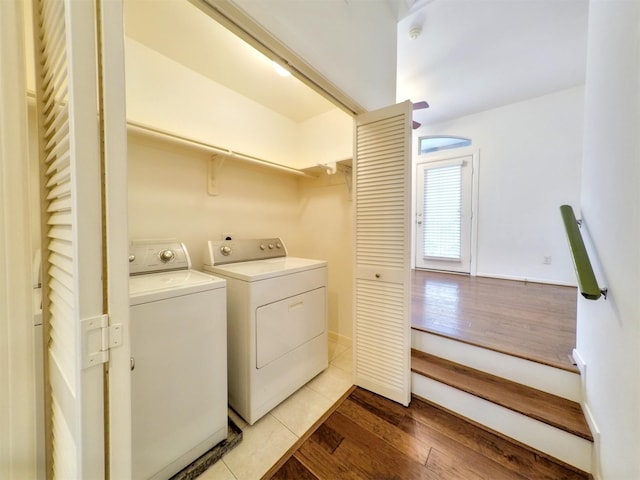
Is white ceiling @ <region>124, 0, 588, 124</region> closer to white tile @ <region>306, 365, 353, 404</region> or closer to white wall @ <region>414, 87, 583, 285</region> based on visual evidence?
white wall @ <region>414, 87, 583, 285</region>

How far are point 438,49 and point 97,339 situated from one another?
122 inches

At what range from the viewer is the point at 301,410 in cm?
156

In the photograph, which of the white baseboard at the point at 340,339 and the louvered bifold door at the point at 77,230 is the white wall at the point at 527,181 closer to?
the white baseboard at the point at 340,339

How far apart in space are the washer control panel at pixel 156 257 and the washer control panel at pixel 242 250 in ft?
0.63

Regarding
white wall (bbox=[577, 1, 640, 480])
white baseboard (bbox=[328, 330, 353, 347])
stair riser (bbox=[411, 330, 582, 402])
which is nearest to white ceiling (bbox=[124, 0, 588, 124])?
white wall (bbox=[577, 1, 640, 480])

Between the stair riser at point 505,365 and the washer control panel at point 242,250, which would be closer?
the stair riser at point 505,365

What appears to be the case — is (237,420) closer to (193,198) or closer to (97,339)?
(97,339)

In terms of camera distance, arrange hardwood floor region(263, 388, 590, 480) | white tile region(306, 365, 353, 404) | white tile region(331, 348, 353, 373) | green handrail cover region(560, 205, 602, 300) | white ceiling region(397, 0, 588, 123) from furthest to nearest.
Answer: white tile region(331, 348, 353, 373), white ceiling region(397, 0, 588, 123), white tile region(306, 365, 353, 404), hardwood floor region(263, 388, 590, 480), green handrail cover region(560, 205, 602, 300)

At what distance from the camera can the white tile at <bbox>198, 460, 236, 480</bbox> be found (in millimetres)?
1153

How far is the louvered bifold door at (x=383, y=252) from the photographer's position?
1.52 m

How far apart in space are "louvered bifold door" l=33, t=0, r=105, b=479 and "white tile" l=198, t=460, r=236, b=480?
2.51 ft

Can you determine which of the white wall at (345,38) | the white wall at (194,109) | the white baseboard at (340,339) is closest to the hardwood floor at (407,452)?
the white baseboard at (340,339)

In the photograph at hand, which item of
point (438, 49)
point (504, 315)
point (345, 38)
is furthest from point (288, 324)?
point (438, 49)

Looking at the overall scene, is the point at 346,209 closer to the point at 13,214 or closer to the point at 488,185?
the point at 13,214
